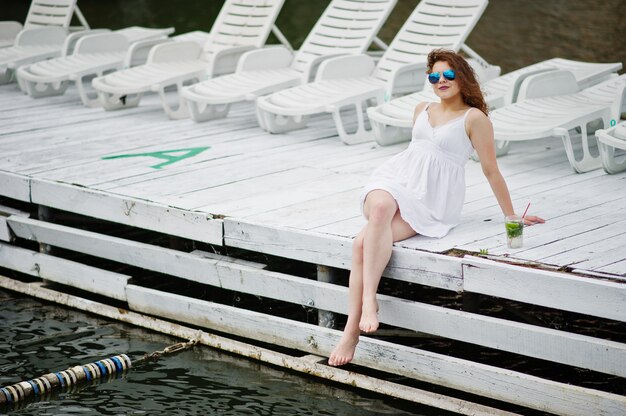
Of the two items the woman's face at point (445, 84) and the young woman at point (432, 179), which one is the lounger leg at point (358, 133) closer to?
the young woman at point (432, 179)

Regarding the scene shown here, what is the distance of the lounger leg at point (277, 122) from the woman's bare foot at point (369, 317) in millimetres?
3389

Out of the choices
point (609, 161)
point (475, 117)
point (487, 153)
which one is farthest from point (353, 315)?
point (609, 161)

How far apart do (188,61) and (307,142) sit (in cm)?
207

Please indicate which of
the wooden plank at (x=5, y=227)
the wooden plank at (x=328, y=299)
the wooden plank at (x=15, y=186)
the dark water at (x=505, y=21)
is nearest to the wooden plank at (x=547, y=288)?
the wooden plank at (x=328, y=299)

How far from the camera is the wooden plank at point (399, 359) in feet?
13.5

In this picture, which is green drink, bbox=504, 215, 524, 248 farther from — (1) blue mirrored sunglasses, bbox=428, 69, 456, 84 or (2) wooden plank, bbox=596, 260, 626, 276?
(1) blue mirrored sunglasses, bbox=428, 69, 456, 84

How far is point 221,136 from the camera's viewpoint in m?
7.61

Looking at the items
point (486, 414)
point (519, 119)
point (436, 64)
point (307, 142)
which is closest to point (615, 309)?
point (486, 414)

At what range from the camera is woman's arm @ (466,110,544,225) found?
15.3 feet

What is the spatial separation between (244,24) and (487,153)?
4.90m

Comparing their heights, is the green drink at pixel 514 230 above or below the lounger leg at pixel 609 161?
above

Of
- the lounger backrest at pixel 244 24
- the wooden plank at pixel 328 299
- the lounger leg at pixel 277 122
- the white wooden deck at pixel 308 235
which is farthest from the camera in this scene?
the lounger backrest at pixel 244 24

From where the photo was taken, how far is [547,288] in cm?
413

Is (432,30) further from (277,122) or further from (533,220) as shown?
(533,220)
